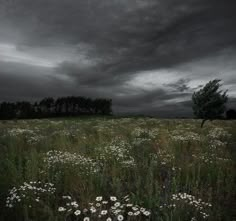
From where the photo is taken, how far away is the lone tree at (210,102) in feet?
85.4

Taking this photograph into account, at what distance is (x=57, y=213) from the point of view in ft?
14.1

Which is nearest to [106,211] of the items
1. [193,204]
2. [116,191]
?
[116,191]

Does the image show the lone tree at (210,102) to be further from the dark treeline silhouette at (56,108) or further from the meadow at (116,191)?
the dark treeline silhouette at (56,108)

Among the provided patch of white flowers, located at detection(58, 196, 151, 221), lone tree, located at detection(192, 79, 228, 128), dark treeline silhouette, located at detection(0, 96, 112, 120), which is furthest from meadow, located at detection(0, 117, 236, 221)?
dark treeline silhouette, located at detection(0, 96, 112, 120)

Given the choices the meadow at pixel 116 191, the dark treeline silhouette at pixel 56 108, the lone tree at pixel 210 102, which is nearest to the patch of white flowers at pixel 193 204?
the meadow at pixel 116 191

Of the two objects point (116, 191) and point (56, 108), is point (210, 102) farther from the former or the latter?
point (56, 108)

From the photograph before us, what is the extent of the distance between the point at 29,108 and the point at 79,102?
22.3 meters

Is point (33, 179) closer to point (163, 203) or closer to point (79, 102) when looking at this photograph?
point (163, 203)

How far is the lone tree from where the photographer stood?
2602cm

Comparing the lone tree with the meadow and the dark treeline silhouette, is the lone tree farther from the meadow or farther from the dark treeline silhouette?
the dark treeline silhouette

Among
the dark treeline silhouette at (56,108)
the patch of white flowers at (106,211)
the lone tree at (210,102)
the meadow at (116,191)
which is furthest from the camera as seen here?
the dark treeline silhouette at (56,108)

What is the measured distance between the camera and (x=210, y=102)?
25875 mm

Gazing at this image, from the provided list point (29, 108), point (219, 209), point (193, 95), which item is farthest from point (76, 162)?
point (29, 108)

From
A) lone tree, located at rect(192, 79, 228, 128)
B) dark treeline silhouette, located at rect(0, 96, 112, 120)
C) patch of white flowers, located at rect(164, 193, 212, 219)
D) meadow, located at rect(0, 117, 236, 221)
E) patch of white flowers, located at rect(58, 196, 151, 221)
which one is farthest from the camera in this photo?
dark treeline silhouette, located at rect(0, 96, 112, 120)
